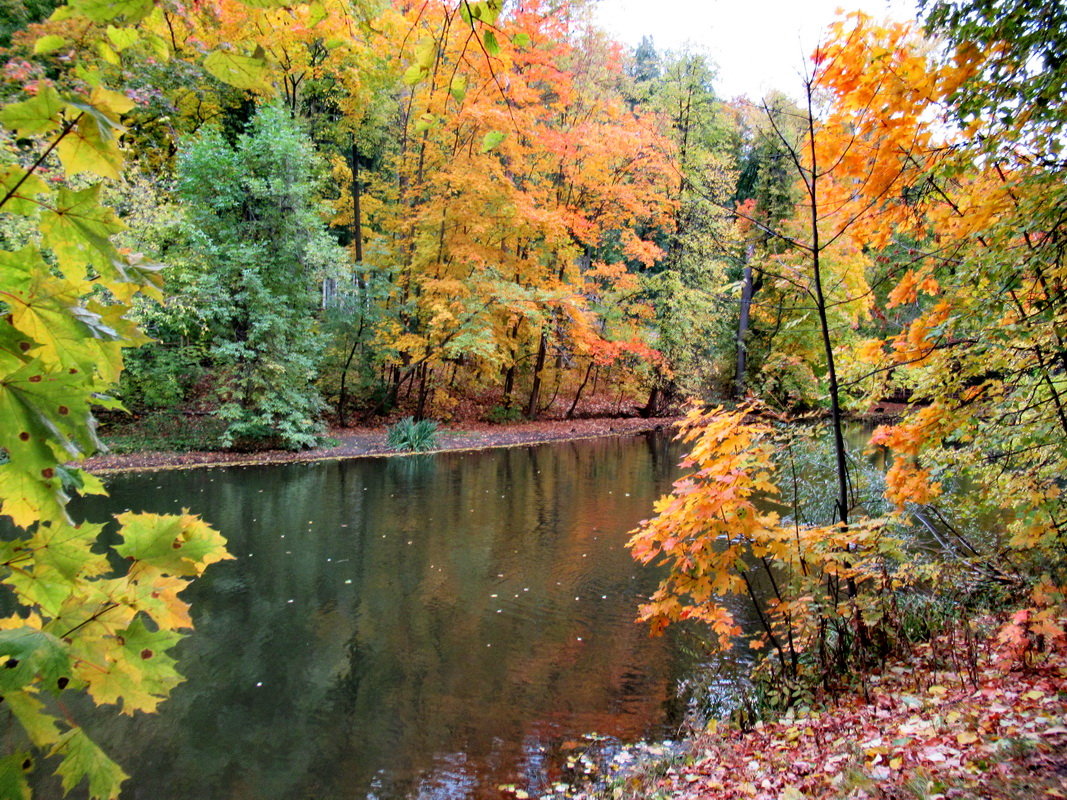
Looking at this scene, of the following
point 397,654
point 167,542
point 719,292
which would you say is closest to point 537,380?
point 719,292

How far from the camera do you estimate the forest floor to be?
2025 millimetres

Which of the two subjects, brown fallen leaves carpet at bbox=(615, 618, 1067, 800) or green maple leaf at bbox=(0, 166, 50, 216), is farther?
brown fallen leaves carpet at bbox=(615, 618, 1067, 800)

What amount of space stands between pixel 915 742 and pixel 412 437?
1292cm

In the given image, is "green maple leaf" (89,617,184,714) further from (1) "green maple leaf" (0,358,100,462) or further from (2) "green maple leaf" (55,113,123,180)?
(2) "green maple leaf" (55,113,123,180)

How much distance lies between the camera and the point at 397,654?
16.5 ft

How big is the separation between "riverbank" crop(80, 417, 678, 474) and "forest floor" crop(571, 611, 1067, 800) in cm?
498

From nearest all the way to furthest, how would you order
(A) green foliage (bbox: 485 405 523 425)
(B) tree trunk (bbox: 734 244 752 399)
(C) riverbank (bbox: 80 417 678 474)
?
(C) riverbank (bbox: 80 417 678 474)
(A) green foliage (bbox: 485 405 523 425)
(B) tree trunk (bbox: 734 244 752 399)

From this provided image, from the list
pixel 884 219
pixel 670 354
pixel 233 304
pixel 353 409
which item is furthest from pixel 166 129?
pixel 884 219

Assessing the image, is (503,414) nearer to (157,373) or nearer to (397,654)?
(157,373)

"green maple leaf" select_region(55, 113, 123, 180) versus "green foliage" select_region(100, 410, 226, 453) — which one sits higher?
"green maple leaf" select_region(55, 113, 123, 180)

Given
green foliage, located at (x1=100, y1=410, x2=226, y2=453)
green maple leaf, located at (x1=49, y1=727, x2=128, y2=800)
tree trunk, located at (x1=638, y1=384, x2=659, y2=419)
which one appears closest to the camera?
green maple leaf, located at (x1=49, y1=727, x2=128, y2=800)

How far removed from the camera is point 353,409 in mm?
18141

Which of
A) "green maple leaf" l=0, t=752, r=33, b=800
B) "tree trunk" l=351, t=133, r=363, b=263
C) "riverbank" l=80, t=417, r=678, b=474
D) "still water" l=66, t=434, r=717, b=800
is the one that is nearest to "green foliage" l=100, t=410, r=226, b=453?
"riverbank" l=80, t=417, r=678, b=474

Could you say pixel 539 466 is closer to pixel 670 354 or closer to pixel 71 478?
pixel 670 354
